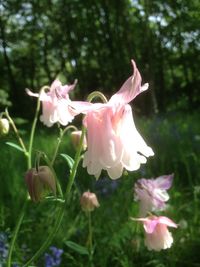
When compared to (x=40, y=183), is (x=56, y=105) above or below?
above

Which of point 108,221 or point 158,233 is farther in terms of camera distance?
point 108,221

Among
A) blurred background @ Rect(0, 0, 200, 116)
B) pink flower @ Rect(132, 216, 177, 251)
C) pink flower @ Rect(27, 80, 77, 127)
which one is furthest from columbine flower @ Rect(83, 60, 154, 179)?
blurred background @ Rect(0, 0, 200, 116)

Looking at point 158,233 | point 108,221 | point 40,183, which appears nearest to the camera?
point 40,183

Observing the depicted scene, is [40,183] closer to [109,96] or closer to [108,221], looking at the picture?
[108,221]

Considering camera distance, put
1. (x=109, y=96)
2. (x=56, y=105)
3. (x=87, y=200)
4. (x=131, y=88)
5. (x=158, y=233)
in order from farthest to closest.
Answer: (x=109, y=96) < (x=87, y=200) < (x=158, y=233) < (x=56, y=105) < (x=131, y=88)

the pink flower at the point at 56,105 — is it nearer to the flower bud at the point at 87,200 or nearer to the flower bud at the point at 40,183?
the flower bud at the point at 40,183

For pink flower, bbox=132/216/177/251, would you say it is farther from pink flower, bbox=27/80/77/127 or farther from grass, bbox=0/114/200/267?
pink flower, bbox=27/80/77/127

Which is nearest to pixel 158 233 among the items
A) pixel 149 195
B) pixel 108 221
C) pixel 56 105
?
pixel 149 195

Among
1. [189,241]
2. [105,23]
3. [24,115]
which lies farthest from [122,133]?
[24,115]
